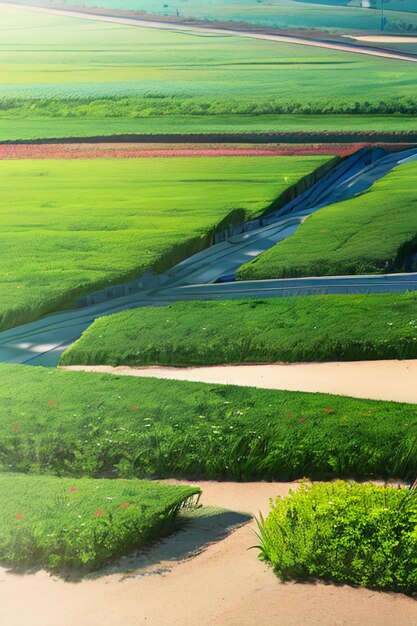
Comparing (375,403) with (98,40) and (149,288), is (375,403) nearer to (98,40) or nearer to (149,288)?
(149,288)

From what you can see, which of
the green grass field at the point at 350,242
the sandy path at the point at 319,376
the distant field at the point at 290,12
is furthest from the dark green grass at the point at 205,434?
the distant field at the point at 290,12

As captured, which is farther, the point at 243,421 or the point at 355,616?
the point at 243,421

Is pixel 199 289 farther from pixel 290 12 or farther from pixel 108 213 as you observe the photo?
pixel 290 12

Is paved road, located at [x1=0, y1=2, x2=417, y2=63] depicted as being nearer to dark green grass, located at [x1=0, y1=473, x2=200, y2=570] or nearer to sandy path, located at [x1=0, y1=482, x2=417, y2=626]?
dark green grass, located at [x1=0, y1=473, x2=200, y2=570]

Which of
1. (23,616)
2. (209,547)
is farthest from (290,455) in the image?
(23,616)

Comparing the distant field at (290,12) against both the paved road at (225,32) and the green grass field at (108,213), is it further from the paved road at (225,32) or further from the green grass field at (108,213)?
the green grass field at (108,213)

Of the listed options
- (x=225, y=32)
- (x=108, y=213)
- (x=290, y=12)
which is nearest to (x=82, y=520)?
(x=108, y=213)
